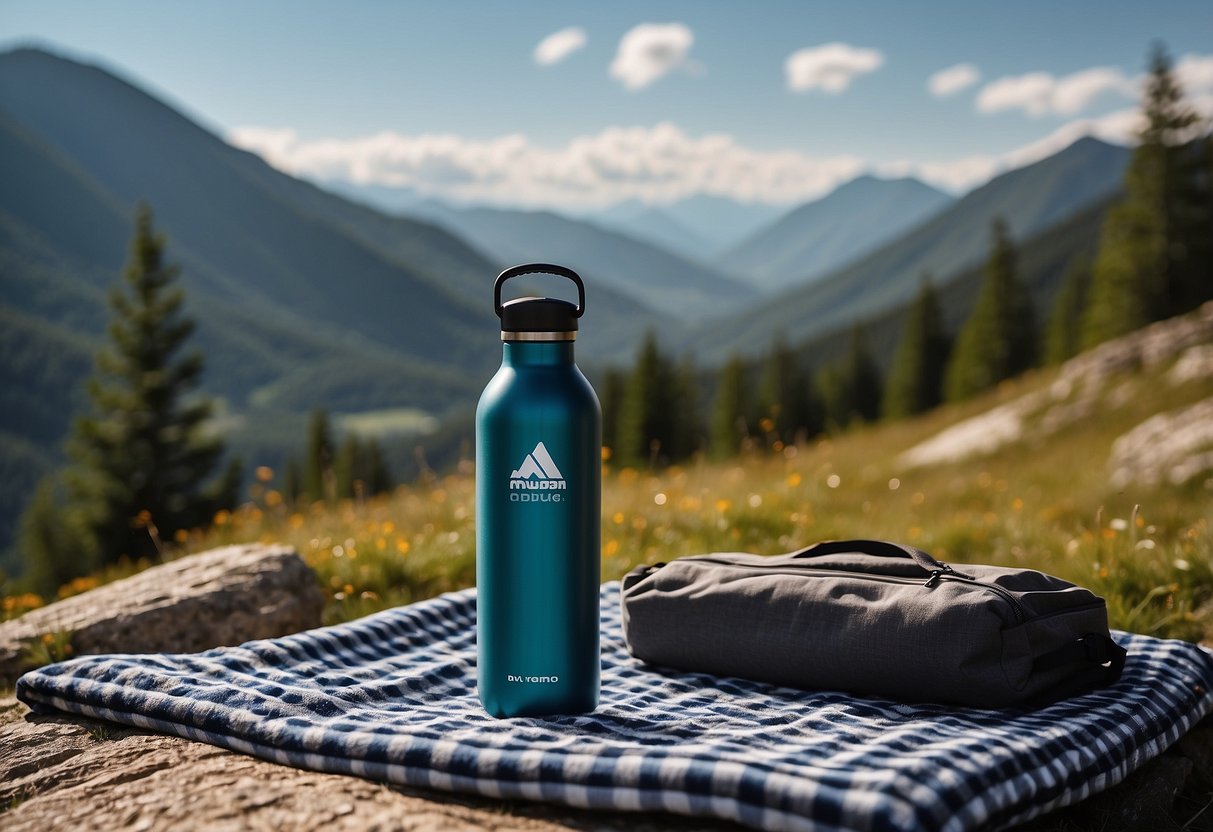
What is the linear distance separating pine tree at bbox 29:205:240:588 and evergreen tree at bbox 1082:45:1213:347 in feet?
130

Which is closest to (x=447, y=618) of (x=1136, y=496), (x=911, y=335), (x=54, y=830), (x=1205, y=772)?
(x=54, y=830)

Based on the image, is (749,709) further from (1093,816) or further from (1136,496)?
(1136,496)

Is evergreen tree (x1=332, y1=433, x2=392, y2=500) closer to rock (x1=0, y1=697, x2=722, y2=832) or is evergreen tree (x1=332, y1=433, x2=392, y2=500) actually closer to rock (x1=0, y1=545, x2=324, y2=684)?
rock (x1=0, y1=545, x2=324, y2=684)

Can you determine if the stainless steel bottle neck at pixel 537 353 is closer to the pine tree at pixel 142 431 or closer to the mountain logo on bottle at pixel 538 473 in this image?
the mountain logo on bottle at pixel 538 473

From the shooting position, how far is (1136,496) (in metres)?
10.1

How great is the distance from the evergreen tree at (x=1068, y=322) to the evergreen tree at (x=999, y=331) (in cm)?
213

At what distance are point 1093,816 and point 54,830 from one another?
2690 millimetres

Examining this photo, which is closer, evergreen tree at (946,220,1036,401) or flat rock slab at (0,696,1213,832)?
flat rock slab at (0,696,1213,832)

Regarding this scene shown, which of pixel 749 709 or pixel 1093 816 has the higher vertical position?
pixel 749 709

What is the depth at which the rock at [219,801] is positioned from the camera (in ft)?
6.98

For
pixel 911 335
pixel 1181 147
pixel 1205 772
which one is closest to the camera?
pixel 1205 772

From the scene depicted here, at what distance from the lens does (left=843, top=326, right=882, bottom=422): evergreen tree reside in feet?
239

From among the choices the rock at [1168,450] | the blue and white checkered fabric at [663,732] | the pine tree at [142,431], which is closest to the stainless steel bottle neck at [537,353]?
the blue and white checkered fabric at [663,732]

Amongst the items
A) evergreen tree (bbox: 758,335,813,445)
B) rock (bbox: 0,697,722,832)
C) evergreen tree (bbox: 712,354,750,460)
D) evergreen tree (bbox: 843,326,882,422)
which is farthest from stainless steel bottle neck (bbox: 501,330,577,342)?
evergreen tree (bbox: 843,326,882,422)
